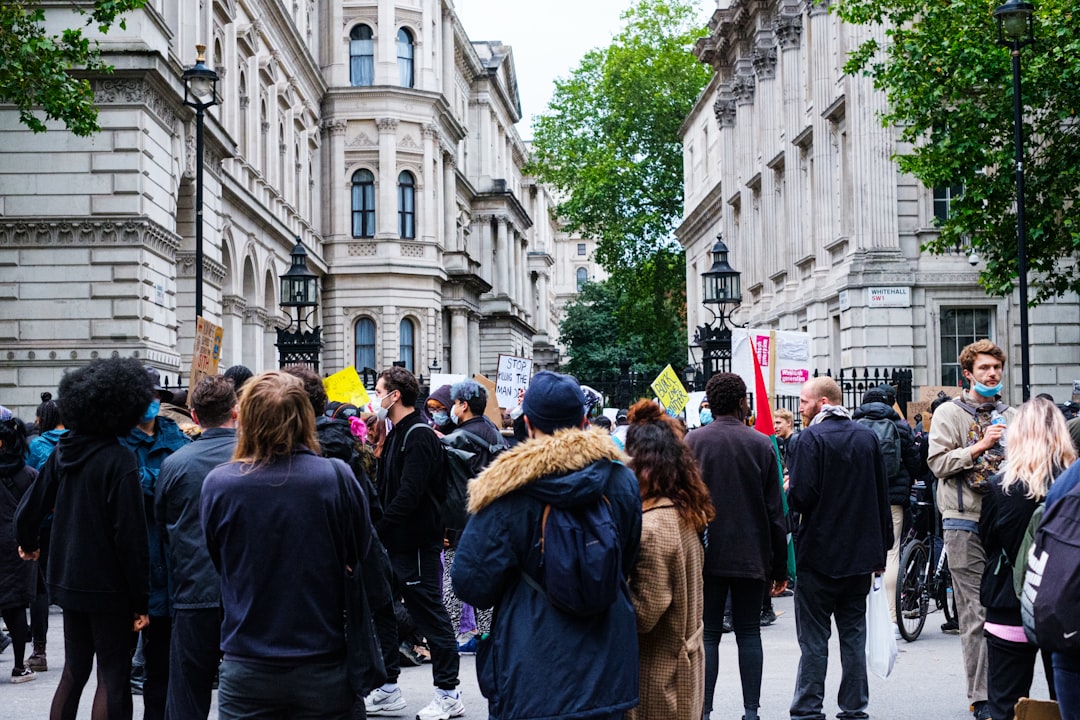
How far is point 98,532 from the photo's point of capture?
264 inches

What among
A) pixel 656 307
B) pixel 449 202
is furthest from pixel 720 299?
pixel 656 307

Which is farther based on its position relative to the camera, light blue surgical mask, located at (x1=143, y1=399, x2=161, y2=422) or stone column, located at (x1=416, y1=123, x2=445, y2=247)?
stone column, located at (x1=416, y1=123, x2=445, y2=247)

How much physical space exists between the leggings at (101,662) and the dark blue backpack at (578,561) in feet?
8.79

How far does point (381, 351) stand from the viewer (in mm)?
51406

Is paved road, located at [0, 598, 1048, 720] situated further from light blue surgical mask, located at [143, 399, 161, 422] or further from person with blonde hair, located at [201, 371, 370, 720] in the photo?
person with blonde hair, located at [201, 371, 370, 720]

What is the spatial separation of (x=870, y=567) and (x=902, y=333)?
770 inches

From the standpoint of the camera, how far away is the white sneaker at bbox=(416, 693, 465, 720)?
28.2ft

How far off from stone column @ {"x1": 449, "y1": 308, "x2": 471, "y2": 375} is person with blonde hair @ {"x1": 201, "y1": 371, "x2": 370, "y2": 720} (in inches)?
2158

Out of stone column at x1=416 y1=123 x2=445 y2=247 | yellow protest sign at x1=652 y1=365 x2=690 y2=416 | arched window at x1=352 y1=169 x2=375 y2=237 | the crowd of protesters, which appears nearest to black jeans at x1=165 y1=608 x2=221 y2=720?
the crowd of protesters

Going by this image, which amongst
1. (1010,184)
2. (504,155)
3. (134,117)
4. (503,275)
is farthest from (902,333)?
(504,155)

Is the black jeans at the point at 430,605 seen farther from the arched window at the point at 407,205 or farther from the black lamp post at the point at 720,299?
the arched window at the point at 407,205

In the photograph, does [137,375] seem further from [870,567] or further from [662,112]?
[662,112]

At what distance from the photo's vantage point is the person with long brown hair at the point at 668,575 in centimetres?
564

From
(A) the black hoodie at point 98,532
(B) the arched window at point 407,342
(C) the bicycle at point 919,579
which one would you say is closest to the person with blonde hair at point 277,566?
(A) the black hoodie at point 98,532
